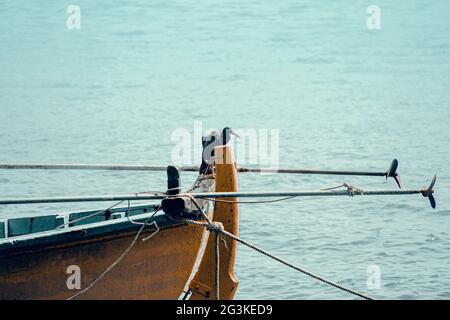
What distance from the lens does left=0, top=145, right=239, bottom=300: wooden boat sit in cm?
1359

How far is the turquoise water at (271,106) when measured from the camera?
837 inches

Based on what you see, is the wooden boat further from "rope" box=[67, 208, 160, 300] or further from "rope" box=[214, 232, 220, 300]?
"rope" box=[214, 232, 220, 300]

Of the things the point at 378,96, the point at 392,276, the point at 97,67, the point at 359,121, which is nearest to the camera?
the point at 392,276

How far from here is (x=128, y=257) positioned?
1422 cm

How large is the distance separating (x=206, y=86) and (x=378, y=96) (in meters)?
5.94

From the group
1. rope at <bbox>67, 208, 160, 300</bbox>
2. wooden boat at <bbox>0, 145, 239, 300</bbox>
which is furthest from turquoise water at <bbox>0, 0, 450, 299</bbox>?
rope at <bbox>67, 208, 160, 300</bbox>

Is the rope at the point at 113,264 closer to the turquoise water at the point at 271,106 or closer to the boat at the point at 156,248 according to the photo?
the boat at the point at 156,248

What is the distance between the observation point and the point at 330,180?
25.9 m

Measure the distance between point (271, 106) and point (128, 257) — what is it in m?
21.6

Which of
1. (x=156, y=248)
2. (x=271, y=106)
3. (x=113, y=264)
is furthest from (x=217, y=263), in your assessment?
(x=271, y=106)

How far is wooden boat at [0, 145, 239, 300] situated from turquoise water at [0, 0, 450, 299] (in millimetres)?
3890

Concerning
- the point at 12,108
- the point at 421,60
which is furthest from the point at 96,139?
the point at 421,60

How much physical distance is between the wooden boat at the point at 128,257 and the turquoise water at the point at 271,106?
12.8ft

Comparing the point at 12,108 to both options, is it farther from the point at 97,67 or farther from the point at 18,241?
the point at 18,241
